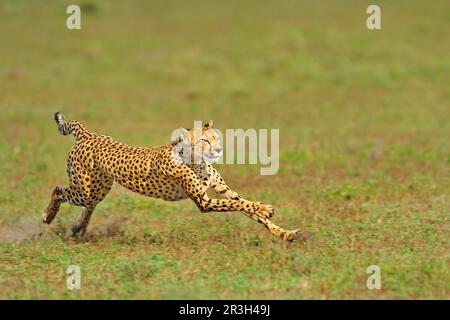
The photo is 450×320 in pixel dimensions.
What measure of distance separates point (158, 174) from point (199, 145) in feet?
1.66

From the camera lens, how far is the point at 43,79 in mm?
18812

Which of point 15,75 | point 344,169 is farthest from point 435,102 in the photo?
point 15,75

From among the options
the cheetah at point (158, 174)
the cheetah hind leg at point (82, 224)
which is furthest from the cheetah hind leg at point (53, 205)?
the cheetah hind leg at point (82, 224)

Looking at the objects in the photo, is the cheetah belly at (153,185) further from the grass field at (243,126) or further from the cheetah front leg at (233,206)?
the grass field at (243,126)

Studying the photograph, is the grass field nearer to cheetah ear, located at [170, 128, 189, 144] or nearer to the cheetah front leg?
the cheetah front leg

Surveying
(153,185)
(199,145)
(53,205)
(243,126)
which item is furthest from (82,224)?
(243,126)

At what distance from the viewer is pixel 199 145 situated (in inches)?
294

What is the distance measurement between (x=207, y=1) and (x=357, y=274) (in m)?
19.9

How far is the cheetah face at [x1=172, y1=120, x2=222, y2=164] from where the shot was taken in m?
7.46

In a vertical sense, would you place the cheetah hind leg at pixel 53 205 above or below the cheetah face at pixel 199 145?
below

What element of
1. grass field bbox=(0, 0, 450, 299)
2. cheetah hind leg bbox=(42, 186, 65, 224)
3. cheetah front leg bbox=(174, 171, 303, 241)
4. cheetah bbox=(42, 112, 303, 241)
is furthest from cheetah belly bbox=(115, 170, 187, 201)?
cheetah hind leg bbox=(42, 186, 65, 224)

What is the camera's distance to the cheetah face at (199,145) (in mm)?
7461

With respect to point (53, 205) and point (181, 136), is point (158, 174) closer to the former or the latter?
point (181, 136)
